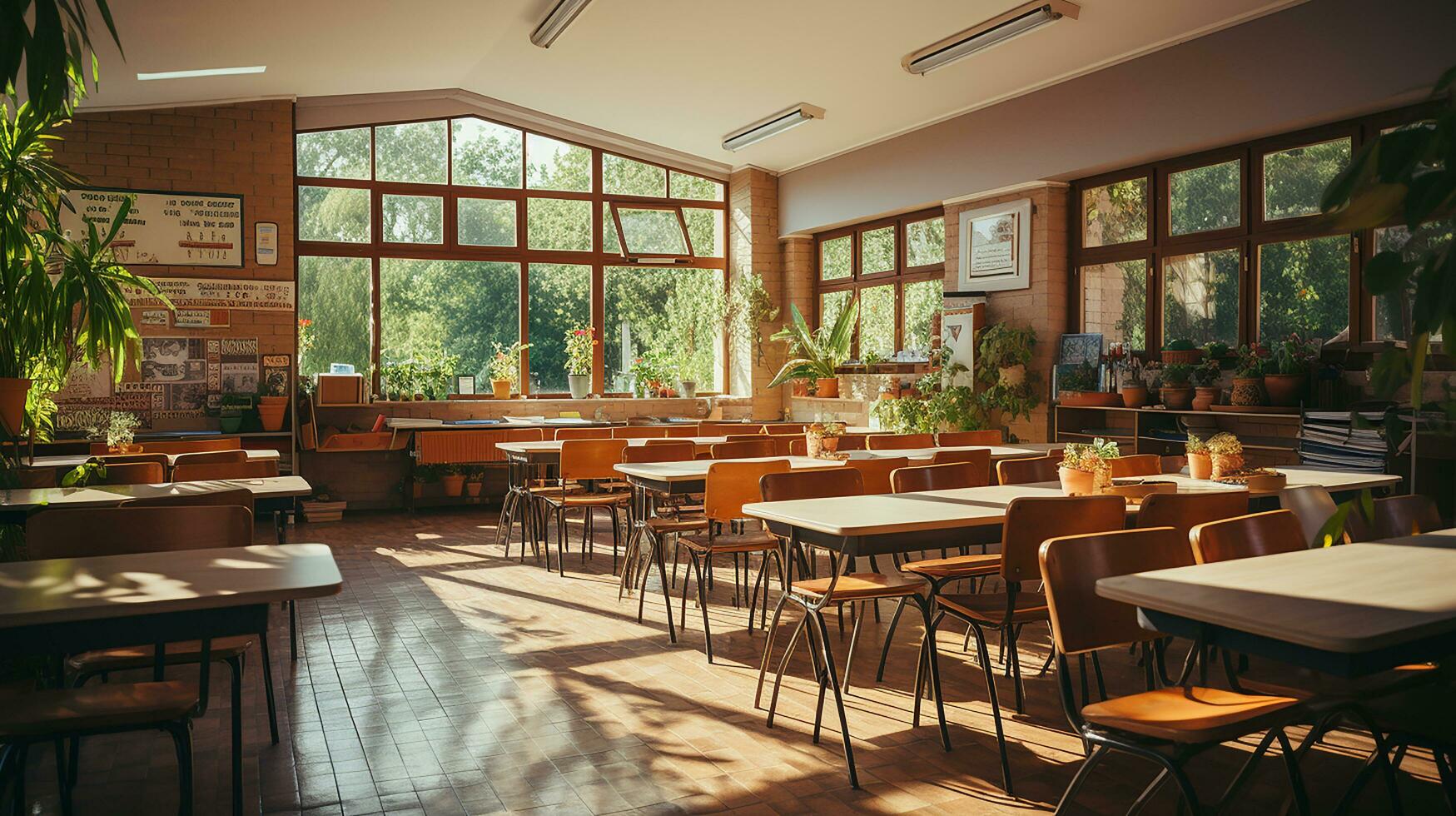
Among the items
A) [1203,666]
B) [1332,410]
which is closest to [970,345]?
[1332,410]

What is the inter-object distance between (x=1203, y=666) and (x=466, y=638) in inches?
138

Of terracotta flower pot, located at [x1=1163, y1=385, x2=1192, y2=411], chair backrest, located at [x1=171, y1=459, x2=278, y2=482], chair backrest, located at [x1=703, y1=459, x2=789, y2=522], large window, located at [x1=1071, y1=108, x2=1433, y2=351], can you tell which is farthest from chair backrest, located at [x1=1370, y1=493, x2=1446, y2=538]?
chair backrest, located at [x1=171, y1=459, x2=278, y2=482]

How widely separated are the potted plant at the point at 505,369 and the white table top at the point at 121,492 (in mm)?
5335

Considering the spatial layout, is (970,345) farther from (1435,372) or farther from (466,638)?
(466,638)

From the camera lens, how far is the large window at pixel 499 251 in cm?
1004

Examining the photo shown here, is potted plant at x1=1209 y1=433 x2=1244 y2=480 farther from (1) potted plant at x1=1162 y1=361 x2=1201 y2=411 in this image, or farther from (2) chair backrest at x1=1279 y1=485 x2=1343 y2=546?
(1) potted plant at x1=1162 y1=361 x2=1201 y2=411

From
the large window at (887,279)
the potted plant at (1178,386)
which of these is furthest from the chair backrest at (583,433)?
the potted plant at (1178,386)

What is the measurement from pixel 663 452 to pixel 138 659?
3.74 meters

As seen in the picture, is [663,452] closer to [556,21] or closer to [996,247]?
[556,21]

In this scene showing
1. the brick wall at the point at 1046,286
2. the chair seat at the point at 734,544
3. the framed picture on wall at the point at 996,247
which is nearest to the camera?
the chair seat at the point at 734,544

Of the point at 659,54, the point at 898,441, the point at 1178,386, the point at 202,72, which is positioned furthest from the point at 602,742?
the point at 202,72

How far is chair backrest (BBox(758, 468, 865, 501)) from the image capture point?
4.17 m

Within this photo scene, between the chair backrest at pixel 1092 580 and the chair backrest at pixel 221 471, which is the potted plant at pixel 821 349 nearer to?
the chair backrest at pixel 221 471

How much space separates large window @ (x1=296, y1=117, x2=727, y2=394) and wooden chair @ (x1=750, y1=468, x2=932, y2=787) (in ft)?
23.3
